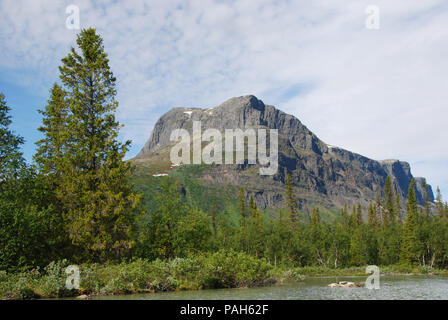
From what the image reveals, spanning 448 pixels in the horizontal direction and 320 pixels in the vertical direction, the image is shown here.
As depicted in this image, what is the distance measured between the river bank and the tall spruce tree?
2815 millimetres

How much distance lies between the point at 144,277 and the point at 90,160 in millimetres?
11341

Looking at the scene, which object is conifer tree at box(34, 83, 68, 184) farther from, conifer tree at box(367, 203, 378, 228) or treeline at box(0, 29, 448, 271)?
conifer tree at box(367, 203, 378, 228)

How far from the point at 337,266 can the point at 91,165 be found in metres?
74.6

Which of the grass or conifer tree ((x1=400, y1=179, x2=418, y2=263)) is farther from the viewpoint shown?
conifer tree ((x1=400, y1=179, x2=418, y2=263))

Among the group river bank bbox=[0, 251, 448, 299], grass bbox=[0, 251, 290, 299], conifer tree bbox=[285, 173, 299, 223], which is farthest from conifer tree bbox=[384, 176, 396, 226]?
grass bbox=[0, 251, 290, 299]

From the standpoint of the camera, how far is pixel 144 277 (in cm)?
3042

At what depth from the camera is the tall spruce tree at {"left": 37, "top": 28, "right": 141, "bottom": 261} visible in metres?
32.1

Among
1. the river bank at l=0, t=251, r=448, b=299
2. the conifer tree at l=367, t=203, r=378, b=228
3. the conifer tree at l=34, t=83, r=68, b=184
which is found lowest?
the river bank at l=0, t=251, r=448, b=299

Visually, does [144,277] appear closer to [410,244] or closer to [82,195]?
[82,195]

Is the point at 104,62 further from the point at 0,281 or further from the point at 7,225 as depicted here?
the point at 0,281

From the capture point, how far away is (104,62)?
35.3 metres

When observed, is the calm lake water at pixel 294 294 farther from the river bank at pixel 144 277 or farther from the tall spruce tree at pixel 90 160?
the tall spruce tree at pixel 90 160

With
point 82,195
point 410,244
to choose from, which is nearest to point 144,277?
point 82,195
